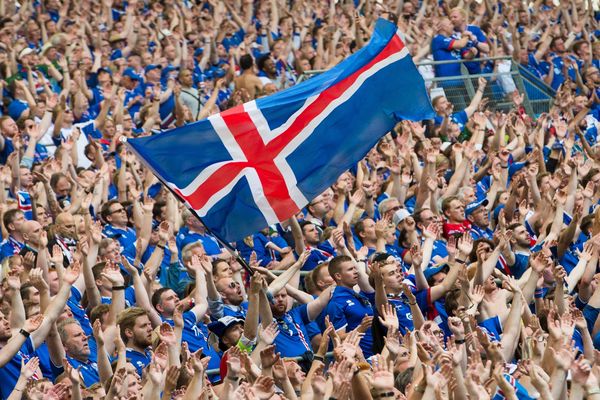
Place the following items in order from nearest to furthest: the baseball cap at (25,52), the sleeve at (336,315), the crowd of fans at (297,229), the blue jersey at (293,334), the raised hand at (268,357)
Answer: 1. the raised hand at (268,357)
2. the crowd of fans at (297,229)
3. the blue jersey at (293,334)
4. the sleeve at (336,315)
5. the baseball cap at (25,52)

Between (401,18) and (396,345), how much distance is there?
445 inches

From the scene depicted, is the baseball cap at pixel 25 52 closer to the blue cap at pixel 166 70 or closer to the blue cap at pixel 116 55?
the blue cap at pixel 116 55

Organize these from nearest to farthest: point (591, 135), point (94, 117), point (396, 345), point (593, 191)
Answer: point (396, 345)
point (593, 191)
point (94, 117)
point (591, 135)

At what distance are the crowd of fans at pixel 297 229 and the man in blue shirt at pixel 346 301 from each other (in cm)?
2

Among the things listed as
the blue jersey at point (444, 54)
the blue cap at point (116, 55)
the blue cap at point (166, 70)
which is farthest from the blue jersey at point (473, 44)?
the blue cap at point (116, 55)

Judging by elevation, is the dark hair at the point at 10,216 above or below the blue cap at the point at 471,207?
above

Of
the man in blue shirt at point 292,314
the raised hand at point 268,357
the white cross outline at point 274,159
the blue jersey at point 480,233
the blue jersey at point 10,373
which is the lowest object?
the blue jersey at point 480,233

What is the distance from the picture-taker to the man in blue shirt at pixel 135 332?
9.30m

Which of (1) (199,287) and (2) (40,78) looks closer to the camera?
(1) (199,287)

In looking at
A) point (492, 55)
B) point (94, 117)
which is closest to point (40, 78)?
point (94, 117)

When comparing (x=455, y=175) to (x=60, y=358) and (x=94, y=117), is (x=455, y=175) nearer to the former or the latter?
(x=94, y=117)

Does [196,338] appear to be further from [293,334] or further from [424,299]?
[424,299]

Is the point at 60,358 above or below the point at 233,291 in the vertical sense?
above

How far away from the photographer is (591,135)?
16.7 meters
